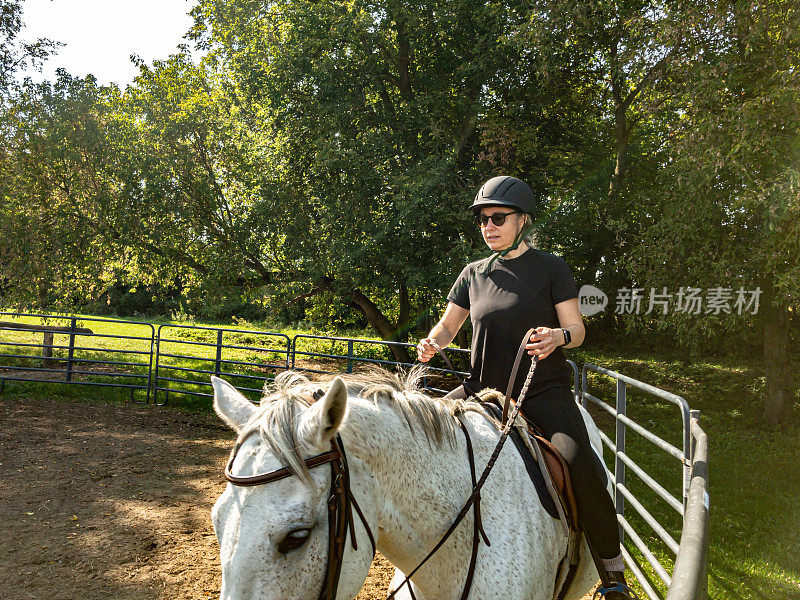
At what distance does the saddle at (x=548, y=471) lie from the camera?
6.32 feet

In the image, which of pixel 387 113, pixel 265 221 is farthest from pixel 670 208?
pixel 265 221

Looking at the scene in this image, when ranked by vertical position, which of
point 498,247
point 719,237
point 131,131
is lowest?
point 498,247

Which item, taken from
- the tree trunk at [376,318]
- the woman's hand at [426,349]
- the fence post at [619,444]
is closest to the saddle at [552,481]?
the woman's hand at [426,349]

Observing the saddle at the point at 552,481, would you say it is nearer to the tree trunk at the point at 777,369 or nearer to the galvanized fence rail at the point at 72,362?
the galvanized fence rail at the point at 72,362

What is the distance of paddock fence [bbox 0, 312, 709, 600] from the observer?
2037 millimetres

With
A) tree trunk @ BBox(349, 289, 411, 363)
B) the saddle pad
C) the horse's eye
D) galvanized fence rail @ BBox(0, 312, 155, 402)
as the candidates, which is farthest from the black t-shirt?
tree trunk @ BBox(349, 289, 411, 363)

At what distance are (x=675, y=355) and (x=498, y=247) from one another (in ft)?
59.8

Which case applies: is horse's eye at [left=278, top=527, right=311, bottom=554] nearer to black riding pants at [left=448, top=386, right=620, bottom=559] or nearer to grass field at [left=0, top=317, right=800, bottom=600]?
black riding pants at [left=448, top=386, right=620, bottom=559]

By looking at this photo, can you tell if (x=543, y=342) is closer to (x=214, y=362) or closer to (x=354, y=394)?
(x=354, y=394)

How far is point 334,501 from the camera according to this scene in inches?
54.5

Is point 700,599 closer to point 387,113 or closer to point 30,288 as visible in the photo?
point 387,113

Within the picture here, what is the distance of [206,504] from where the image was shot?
222 inches

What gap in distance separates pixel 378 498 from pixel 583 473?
899 millimetres

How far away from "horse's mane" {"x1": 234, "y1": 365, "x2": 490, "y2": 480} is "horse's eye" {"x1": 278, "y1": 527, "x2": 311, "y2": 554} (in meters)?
0.13
